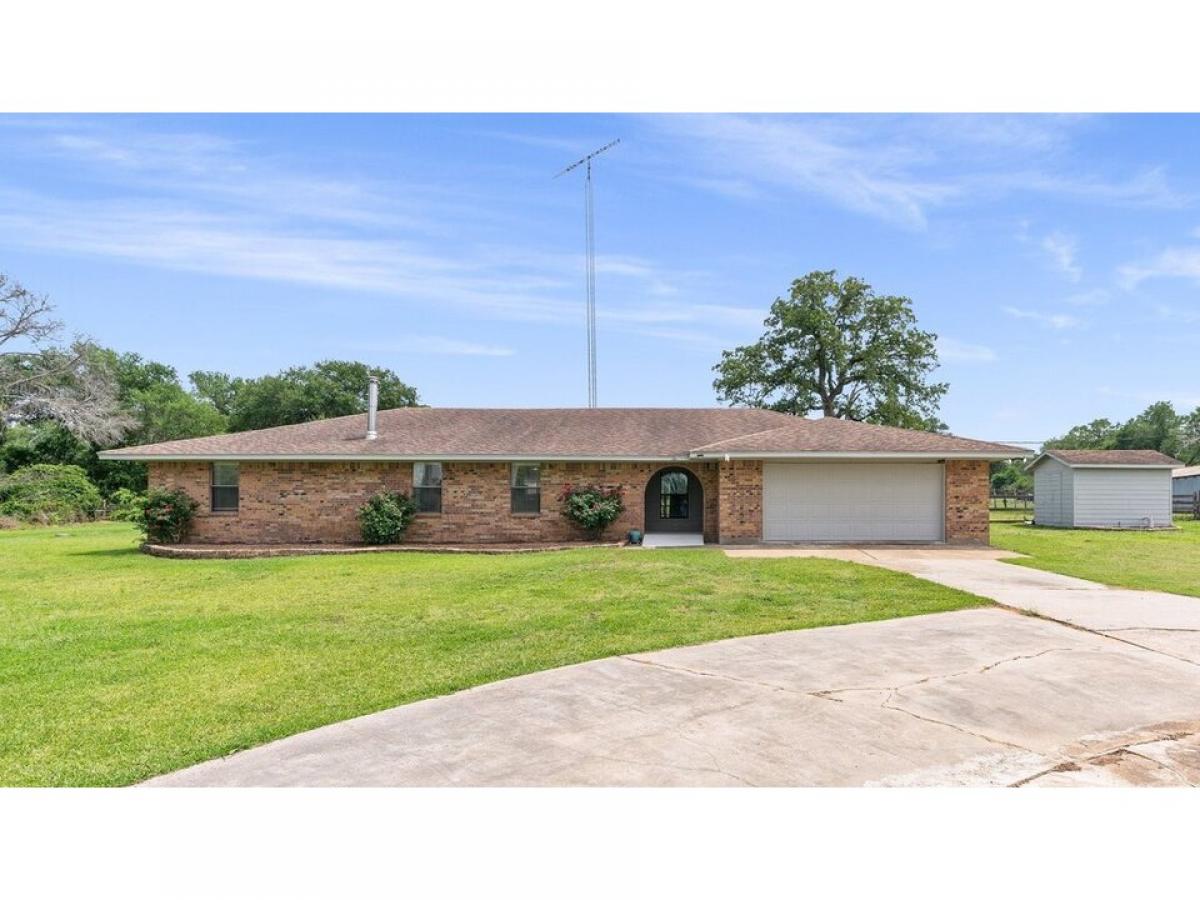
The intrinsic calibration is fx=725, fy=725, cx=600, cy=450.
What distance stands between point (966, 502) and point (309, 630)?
580 inches

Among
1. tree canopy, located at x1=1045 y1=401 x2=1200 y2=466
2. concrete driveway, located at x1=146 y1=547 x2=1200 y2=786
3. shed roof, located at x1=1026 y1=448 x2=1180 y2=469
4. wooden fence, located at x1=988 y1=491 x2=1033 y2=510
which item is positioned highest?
tree canopy, located at x1=1045 y1=401 x2=1200 y2=466

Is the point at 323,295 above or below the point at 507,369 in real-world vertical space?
above

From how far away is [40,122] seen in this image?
4484 millimetres

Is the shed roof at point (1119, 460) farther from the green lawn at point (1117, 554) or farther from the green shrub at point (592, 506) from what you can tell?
the green shrub at point (592, 506)

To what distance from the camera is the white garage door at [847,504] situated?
55.3 ft

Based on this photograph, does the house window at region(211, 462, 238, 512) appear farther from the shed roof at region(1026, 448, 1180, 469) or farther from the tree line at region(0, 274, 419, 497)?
the shed roof at region(1026, 448, 1180, 469)

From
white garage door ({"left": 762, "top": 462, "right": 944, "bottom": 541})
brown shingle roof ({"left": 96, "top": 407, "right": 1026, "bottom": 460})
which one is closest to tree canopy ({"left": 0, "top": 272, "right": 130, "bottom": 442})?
brown shingle roof ({"left": 96, "top": 407, "right": 1026, "bottom": 460})

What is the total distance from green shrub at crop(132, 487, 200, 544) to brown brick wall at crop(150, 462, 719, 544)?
0.76 ft

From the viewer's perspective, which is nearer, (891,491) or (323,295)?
(891,491)

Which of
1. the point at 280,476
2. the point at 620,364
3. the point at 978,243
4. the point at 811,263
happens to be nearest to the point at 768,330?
the point at 811,263

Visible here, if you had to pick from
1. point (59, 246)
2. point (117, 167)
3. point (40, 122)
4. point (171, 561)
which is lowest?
point (171, 561)

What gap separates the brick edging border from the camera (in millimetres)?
15969
